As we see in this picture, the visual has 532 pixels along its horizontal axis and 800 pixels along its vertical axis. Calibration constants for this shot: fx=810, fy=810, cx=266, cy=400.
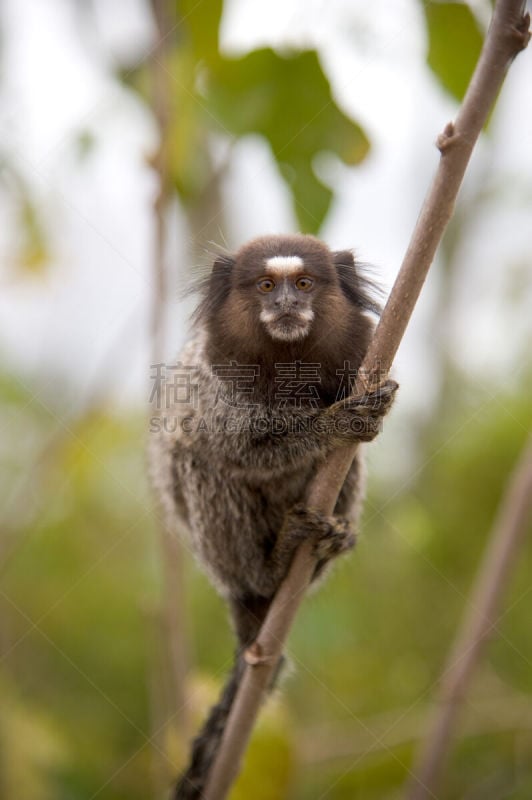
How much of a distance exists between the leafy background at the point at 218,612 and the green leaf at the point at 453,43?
2.07 meters

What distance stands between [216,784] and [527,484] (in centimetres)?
156

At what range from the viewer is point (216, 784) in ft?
8.27

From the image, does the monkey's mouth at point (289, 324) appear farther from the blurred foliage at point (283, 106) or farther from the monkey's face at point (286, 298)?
the blurred foliage at point (283, 106)

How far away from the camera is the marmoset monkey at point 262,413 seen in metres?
A: 2.72

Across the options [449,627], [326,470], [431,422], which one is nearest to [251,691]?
[326,470]

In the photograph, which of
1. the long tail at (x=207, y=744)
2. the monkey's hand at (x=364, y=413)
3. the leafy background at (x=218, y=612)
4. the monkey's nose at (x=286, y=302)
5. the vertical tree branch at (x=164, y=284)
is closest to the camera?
the monkey's hand at (x=364, y=413)

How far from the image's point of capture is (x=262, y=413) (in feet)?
9.27

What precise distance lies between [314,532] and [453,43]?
1.52 metres

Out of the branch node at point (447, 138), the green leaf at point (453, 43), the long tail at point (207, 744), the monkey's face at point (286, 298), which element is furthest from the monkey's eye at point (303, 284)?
the long tail at point (207, 744)

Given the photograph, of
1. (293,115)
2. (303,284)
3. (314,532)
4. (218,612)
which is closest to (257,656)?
(314,532)

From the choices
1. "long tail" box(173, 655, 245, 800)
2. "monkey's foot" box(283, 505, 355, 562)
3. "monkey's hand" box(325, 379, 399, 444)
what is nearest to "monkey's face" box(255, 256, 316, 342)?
"monkey's hand" box(325, 379, 399, 444)

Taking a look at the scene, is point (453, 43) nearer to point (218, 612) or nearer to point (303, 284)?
point (303, 284)

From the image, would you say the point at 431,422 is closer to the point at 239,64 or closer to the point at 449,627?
the point at 449,627

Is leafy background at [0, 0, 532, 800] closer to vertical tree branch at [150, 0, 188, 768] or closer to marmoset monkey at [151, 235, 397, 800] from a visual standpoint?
vertical tree branch at [150, 0, 188, 768]
